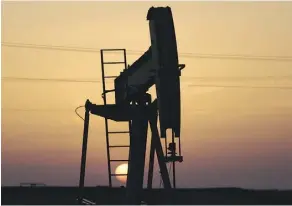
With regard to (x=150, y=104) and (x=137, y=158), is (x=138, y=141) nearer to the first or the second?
(x=137, y=158)

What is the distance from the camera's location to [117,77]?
504 inches

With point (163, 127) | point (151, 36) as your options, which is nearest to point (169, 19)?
point (151, 36)

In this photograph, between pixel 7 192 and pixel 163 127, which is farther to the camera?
pixel 7 192

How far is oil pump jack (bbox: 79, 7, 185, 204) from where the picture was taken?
9539 millimetres

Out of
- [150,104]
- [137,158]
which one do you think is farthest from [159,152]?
[150,104]

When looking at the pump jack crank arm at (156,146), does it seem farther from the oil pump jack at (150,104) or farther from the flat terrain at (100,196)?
the flat terrain at (100,196)

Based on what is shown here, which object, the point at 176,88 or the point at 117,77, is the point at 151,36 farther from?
the point at 117,77

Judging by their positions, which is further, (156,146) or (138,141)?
(138,141)

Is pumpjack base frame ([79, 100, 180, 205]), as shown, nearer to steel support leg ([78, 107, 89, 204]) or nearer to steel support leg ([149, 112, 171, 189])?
steel support leg ([149, 112, 171, 189])

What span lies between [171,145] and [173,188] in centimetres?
114

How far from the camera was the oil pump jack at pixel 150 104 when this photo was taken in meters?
9.54

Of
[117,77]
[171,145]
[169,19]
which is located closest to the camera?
[169,19]

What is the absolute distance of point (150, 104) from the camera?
473 inches

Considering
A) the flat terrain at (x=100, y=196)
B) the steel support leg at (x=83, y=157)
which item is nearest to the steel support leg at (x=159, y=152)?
the steel support leg at (x=83, y=157)
